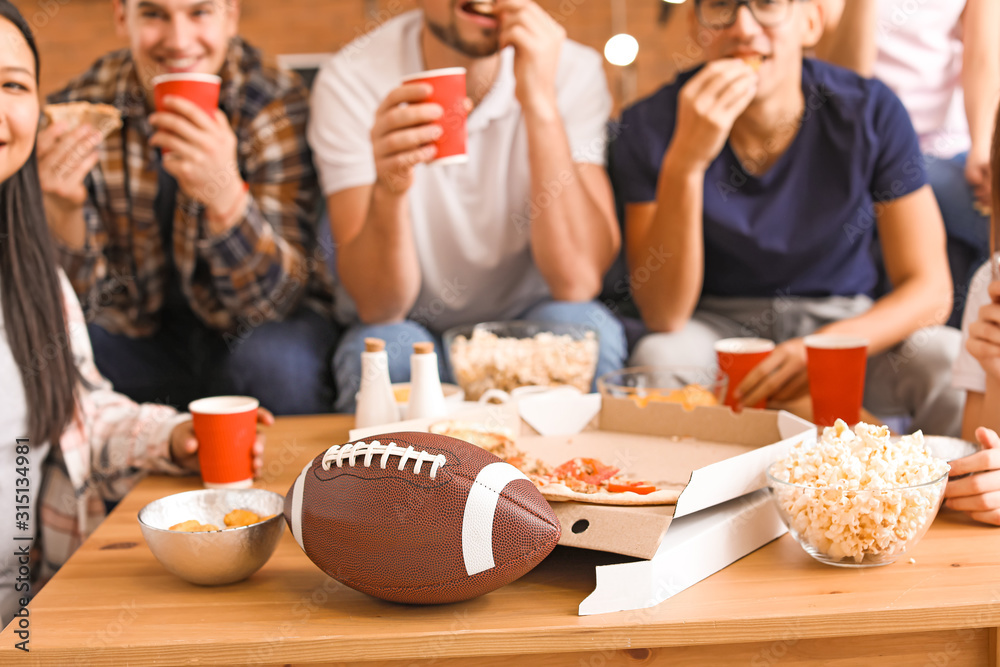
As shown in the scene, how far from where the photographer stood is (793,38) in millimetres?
1960

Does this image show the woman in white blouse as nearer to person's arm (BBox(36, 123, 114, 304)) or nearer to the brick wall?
person's arm (BBox(36, 123, 114, 304))

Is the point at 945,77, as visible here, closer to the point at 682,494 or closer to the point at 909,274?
the point at 909,274

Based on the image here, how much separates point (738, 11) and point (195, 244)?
1322 millimetres

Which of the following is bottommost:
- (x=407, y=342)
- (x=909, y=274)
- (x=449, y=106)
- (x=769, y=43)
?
(x=407, y=342)

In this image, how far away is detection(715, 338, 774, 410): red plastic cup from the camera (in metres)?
1.47

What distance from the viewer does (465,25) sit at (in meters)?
2.01

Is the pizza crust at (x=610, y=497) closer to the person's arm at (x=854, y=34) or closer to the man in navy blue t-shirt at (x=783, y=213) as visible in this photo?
the man in navy blue t-shirt at (x=783, y=213)

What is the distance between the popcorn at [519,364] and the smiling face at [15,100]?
0.76 metres

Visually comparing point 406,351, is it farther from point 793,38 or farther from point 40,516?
point 793,38

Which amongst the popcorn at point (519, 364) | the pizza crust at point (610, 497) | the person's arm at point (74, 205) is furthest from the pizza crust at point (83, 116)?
the pizza crust at point (610, 497)

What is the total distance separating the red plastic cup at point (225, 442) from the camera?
4.00 ft

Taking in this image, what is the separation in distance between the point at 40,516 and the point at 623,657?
0.99 m

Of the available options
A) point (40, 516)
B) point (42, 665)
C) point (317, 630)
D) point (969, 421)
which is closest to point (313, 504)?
point (317, 630)

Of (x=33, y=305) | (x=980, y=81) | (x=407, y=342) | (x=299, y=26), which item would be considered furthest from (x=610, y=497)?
(x=299, y=26)
